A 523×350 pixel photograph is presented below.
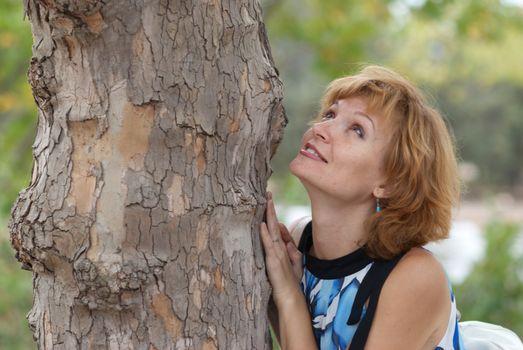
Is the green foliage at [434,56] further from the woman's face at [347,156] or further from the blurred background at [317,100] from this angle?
the woman's face at [347,156]

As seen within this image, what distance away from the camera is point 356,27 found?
6.80 m

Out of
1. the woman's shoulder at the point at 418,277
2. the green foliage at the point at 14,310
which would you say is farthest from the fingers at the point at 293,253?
the green foliage at the point at 14,310

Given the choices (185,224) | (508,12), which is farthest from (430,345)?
(508,12)

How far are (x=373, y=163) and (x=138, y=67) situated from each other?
2.61ft

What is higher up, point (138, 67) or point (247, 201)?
point (138, 67)

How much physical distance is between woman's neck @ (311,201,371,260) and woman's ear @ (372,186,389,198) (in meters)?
0.07

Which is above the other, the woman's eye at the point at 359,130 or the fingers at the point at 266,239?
the woman's eye at the point at 359,130

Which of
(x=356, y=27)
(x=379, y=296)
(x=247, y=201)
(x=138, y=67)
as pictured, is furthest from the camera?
(x=356, y=27)

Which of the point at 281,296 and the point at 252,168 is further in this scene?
the point at 281,296

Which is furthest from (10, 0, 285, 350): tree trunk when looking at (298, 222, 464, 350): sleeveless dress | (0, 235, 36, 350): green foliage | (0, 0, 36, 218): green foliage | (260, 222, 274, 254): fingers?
(0, 0, 36, 218): green foliage

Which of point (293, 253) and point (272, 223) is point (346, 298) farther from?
point (272, 223)

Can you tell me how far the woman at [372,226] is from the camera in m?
2.14

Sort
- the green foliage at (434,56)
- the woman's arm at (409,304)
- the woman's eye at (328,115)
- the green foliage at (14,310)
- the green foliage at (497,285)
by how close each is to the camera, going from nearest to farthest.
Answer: the woman's arm at (409,304) → the woman's eye at (328,115) → the green foliage at (14,310) → the green foliage at (497,285) → the green foliage at (434,56)

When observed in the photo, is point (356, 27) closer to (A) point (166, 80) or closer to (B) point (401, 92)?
(B) point (401, 92)
